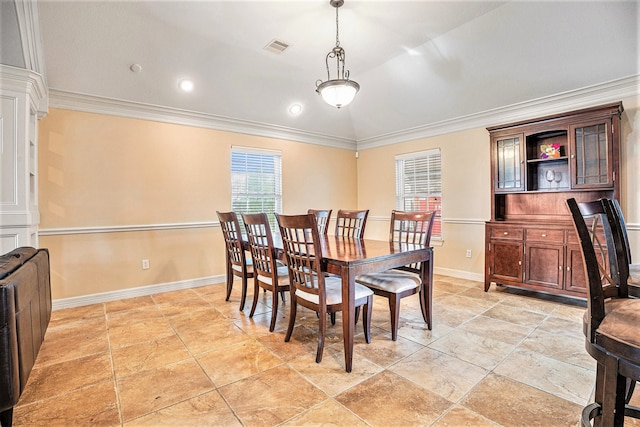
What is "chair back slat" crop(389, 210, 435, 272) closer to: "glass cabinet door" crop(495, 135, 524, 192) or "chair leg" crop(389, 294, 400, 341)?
"chair leg" crop(389, 294, 400, 341)

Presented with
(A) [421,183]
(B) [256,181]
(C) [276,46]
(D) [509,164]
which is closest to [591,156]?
(D) [509,164]

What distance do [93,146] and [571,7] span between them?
515 cm

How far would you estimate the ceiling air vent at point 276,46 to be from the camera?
354 centimetres

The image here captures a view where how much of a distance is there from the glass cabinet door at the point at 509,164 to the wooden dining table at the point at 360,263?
2038 mm

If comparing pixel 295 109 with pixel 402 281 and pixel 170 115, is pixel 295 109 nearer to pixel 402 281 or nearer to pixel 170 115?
pixel 170 115

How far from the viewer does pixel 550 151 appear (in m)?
3.79

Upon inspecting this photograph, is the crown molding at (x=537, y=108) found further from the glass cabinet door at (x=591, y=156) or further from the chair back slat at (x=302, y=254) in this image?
the chair back slat at (x=302, y=254)

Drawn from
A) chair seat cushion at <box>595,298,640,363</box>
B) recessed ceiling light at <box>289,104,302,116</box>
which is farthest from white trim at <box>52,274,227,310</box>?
chair seat cushion at <box>595,298,640,363</box>

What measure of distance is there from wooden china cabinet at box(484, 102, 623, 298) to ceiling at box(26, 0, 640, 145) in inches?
20.3

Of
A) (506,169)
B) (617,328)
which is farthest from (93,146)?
(506,169)

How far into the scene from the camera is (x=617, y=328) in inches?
41.4

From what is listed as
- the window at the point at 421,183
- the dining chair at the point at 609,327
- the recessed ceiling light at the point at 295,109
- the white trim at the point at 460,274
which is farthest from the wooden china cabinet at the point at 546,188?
the recessed ceiling light at the point at 295,109

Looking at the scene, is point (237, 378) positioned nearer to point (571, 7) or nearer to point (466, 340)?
point (466, 340)

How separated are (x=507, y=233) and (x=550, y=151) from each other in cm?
110
